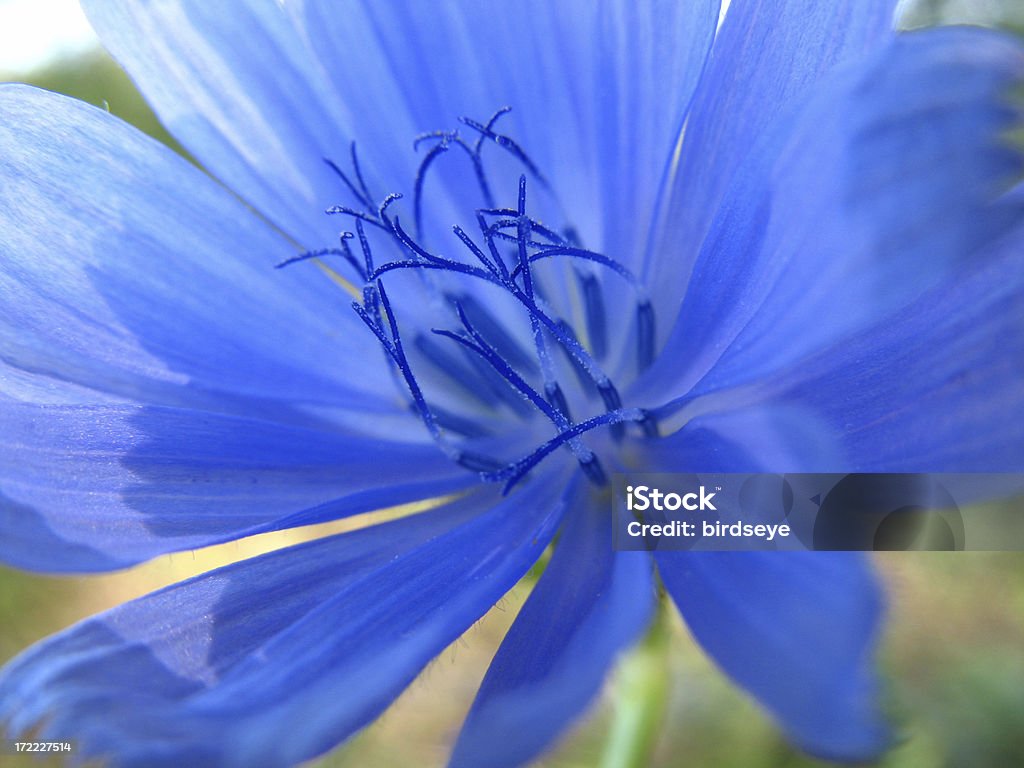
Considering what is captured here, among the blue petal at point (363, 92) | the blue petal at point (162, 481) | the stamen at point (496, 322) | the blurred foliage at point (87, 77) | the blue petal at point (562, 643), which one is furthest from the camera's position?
the blurred foliage at point (87, 77)

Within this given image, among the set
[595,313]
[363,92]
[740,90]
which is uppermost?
[363,92]

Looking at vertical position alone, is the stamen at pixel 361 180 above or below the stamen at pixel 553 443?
above

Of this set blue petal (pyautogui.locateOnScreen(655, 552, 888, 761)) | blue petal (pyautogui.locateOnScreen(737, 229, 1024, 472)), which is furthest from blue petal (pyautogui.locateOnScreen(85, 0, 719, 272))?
blue petal (pyautogui.locateOnScreen(655, 552, 888, 761))

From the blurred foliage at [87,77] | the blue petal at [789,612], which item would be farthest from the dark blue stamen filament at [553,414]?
the blurred foliage at [87,77]

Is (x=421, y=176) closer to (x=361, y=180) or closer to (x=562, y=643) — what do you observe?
(x=361, y=180)

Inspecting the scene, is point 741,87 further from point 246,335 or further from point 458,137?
point 246,335

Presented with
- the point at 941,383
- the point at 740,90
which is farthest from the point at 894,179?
the point at 740,90

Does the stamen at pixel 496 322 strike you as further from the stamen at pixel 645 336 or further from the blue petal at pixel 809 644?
the blue petal at pixel 809 644

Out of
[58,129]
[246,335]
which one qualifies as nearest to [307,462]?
[246,335]
